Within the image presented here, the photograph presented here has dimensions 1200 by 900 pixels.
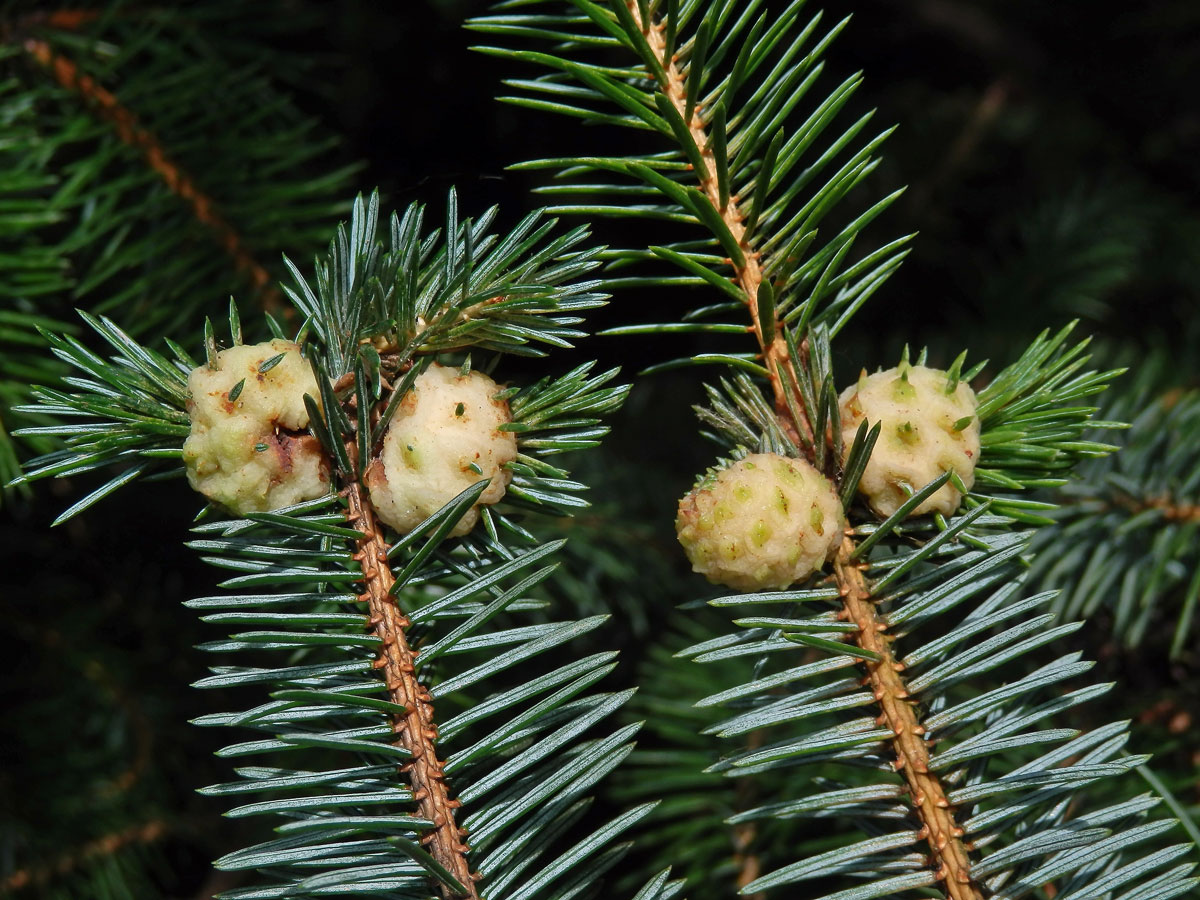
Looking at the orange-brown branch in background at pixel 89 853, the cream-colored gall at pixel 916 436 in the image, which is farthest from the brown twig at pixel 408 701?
the orange-brown branch in background at pixel 89 853

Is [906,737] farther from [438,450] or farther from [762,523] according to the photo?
[438,450]

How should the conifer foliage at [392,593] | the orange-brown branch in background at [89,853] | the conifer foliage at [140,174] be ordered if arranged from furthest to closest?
the orange-brown branch in background at [89,853] < the conifer foliage at [140,174] < the conifer foliage at [392,593]

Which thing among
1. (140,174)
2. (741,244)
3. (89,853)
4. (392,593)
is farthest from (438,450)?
(89,853)

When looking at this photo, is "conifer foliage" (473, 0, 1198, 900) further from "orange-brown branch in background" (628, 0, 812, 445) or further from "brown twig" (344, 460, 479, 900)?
"brown twig" (344, 460, 479, 900)

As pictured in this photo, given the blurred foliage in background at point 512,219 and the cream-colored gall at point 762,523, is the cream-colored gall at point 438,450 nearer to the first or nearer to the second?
the cream-colored gall at point 762,523

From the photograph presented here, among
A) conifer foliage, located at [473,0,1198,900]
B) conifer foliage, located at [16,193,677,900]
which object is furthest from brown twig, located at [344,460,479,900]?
conifer foliage, located at [473,0,1198,900]

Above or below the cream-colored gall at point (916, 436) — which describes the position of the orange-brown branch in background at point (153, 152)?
above
